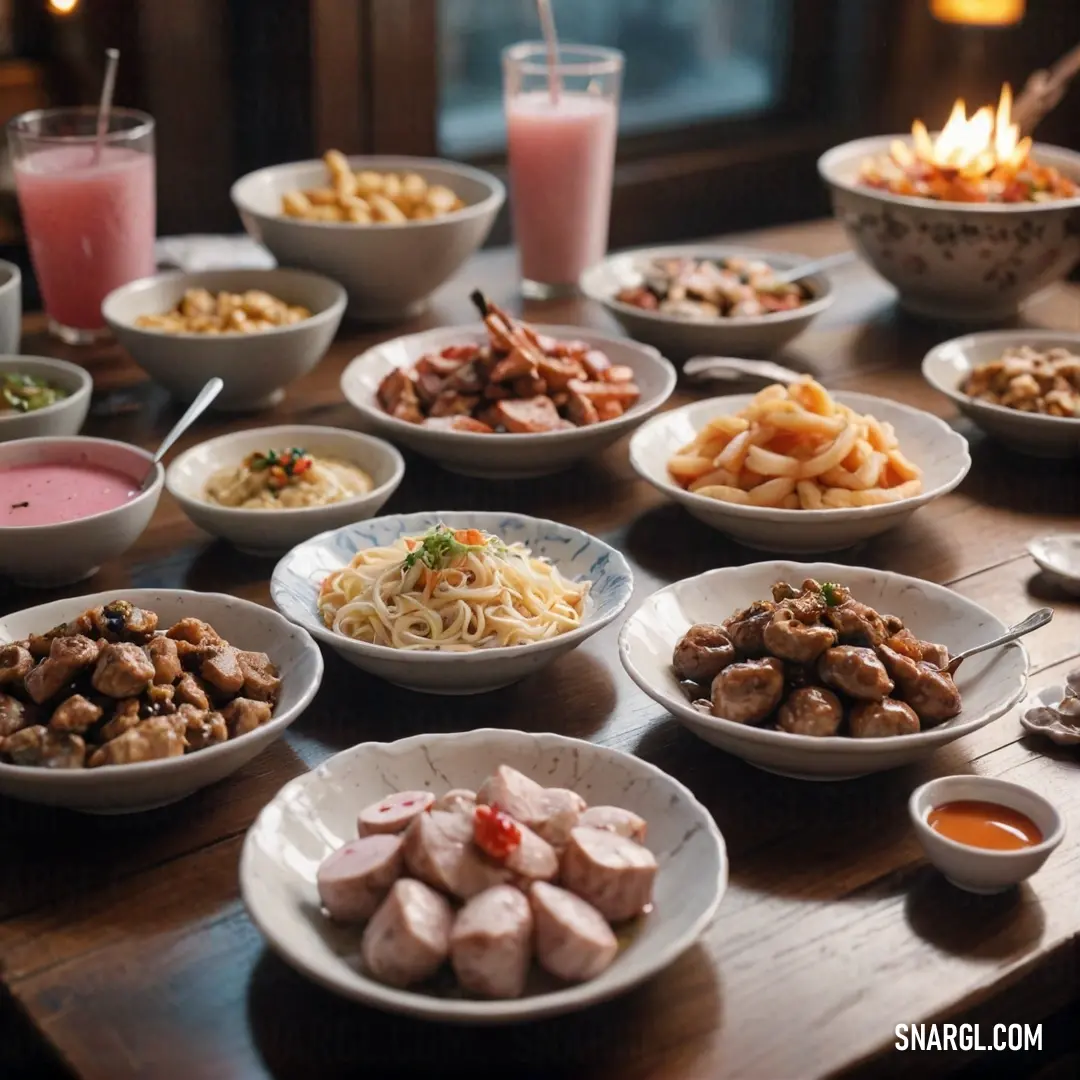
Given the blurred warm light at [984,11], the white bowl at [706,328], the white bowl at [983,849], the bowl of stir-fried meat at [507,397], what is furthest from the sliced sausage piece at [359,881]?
the blurred warm light at [984,11]

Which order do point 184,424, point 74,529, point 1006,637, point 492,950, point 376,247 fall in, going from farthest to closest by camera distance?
1. point 376,247
2. point 184,424
3. point 74,529
4. point 1006,637
5. point 492,950

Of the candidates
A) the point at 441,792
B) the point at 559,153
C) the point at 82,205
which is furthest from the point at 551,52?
the point at 441,792

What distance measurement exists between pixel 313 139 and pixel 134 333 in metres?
1.66

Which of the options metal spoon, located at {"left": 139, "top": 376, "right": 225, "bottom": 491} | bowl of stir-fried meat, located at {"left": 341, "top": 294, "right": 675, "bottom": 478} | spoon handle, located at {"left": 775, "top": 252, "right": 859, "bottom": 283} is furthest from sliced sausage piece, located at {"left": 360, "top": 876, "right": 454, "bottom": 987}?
spoon handle, located at {"left": 775, "top": 252, "right": 859, "bottom": 283}

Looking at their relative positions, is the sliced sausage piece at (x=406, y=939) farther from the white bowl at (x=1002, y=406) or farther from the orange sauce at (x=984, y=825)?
the white bowl at (x=1002, y=406)

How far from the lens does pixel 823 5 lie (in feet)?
17.1

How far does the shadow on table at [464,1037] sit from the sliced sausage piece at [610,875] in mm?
79

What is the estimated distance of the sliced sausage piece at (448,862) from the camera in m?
1.27

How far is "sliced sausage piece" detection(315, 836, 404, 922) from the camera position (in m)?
1.29

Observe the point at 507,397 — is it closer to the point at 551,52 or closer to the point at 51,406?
the point at 51,406

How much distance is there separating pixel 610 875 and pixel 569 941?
8 centimetres

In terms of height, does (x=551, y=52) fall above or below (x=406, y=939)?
above

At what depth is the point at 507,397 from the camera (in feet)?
7.88

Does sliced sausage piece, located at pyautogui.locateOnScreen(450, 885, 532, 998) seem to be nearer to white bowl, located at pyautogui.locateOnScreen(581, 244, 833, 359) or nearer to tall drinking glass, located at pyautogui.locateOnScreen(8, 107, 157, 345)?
white bowl, located at pyautogui.locateOnScreen(581, 244, 833, 359)
